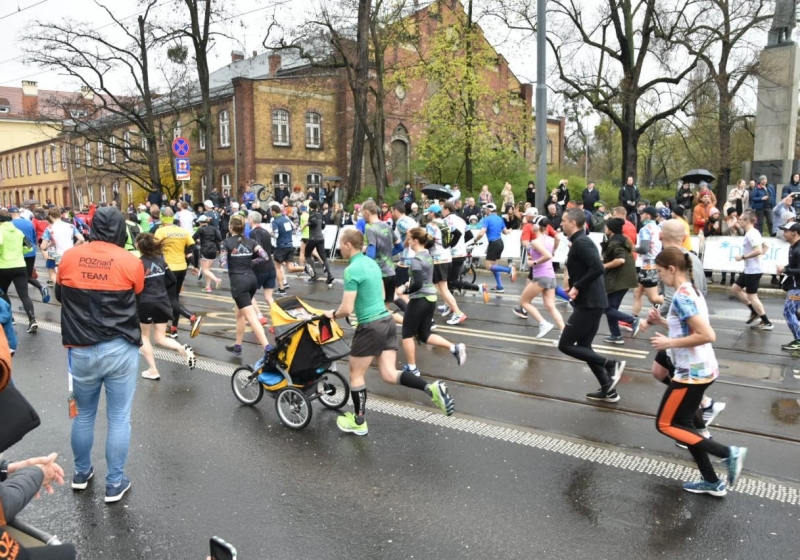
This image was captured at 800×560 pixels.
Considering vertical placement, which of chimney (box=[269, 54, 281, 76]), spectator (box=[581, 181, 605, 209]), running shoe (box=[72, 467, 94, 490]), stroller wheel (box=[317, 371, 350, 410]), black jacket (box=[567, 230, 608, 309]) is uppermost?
chimney (box=[269, 54, 281, 76])

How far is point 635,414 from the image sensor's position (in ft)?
20.6

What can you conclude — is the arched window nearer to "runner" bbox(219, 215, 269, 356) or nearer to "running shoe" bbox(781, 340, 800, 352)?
"runner" bbox(219, 215, 269, 356)

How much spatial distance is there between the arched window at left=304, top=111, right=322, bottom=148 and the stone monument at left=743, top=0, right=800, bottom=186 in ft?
82.0

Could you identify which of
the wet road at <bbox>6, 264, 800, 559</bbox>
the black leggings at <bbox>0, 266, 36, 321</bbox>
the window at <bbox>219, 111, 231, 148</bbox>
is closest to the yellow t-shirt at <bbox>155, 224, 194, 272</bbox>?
the black leggings at <bbox>0, 266, 36, 321</bbox>

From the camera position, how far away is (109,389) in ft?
15.0

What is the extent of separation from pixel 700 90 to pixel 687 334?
23.8m

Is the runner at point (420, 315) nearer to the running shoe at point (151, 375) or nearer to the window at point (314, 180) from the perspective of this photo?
the running shoe at point (151, 375)

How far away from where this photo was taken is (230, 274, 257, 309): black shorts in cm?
827

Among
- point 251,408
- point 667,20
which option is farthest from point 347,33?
point 251,408

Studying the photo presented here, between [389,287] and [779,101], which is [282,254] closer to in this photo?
[389,287]

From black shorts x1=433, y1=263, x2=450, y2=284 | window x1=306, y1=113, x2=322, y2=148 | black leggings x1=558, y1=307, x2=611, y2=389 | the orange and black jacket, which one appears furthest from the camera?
window x1=306, y1=113, x2=322, y2=148

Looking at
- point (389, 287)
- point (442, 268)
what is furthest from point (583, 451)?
point (442, 268)

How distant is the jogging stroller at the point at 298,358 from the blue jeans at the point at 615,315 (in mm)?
4337

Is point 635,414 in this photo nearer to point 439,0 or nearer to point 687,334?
point 687,334
